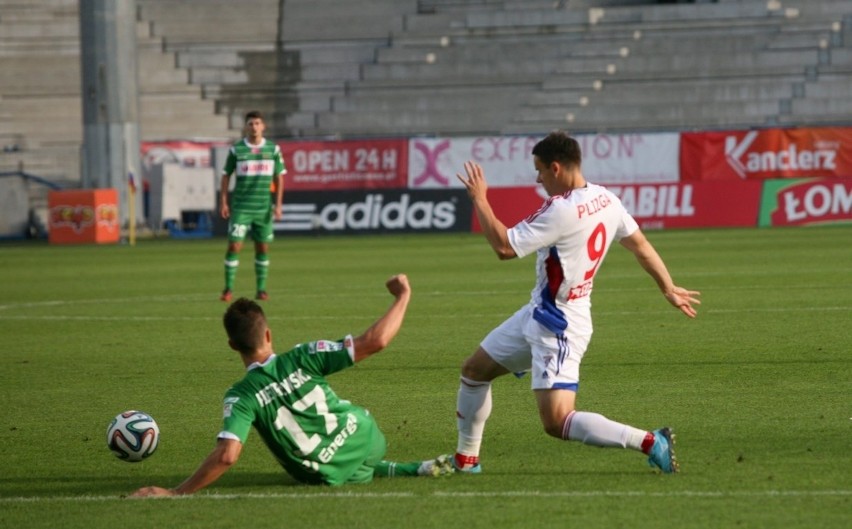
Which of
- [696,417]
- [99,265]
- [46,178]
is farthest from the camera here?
[46,178]

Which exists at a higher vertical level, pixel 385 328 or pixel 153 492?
pixel 385 328

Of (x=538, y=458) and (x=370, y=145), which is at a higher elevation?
(x=370, y=145)

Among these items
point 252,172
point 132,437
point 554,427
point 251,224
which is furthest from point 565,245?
point 251,224

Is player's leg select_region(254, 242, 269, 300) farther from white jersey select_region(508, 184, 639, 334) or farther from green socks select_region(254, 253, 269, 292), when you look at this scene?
white jersey select_region(508, 184, 639, 334)

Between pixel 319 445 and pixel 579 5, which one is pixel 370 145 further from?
pixel 319 445

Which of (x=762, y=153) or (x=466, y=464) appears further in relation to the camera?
(x=762, y=153)

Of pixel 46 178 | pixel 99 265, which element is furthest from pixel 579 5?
pixel 99 265

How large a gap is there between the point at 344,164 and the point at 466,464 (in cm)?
2497

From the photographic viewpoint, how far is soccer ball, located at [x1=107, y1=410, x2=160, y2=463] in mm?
7457

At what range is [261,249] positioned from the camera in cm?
1731

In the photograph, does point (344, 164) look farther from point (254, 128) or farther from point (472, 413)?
point (472, 413)

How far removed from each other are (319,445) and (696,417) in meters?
2.74

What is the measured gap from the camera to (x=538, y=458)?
739 cm

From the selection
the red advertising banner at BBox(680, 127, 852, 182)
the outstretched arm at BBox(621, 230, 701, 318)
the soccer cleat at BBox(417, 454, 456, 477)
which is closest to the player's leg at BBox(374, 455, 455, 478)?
the soccer cleat at BBox(417, 454, 456, 477)
